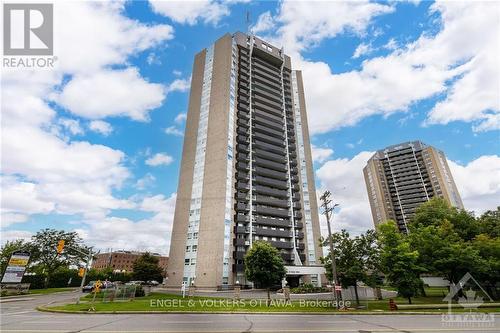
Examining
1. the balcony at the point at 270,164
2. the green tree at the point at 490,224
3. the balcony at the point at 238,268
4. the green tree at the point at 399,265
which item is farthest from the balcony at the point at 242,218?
the green tree at the point at 490,224

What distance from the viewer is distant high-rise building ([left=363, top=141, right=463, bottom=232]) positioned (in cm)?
11856

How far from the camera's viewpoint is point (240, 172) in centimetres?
6462

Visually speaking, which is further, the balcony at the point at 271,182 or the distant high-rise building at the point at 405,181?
the distant high-rise building at the point at 405,181

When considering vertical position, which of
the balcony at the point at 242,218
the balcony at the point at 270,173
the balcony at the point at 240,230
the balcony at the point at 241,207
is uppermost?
the balcony at the point at 270,173

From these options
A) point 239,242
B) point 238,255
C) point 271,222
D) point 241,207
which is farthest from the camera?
point 271,222

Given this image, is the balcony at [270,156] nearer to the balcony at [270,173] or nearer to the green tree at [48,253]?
the balcony at [270,173]

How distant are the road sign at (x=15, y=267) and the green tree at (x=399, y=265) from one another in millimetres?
50250

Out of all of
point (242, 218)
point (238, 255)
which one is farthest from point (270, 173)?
point (238, 255)

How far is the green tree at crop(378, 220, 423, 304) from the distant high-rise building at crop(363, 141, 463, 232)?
99.8 meters

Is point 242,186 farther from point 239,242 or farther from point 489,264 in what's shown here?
point 489,264

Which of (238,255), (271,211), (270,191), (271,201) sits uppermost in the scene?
(270,191)

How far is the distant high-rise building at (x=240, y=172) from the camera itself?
56.4 meters

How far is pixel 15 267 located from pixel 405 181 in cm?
13918

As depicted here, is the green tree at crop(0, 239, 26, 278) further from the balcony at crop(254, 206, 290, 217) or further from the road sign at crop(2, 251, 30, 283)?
the balcony at crop(254, 206, 290, 217)
